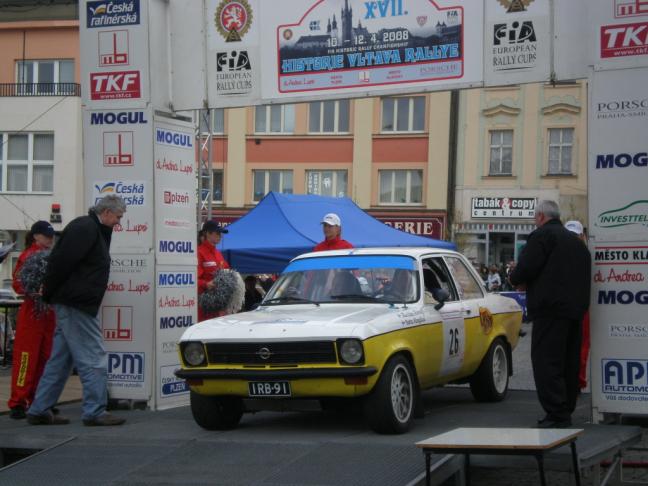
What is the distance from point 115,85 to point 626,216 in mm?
5411

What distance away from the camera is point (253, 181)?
45.1m

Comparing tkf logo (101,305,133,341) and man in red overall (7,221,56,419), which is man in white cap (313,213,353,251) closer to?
tkf logo (101,305,133,341)

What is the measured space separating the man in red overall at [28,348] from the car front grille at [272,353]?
6.86 ft

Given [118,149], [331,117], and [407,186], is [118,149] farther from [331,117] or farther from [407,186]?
[331,117]

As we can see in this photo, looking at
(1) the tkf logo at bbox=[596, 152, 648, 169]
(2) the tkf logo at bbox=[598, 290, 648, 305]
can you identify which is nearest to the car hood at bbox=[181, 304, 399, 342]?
(2) the tkf logo at bbox=[598, 290, 648, 305]

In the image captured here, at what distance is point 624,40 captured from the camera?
9.01 meters

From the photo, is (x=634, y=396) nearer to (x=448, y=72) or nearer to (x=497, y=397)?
(x=497, y=397)

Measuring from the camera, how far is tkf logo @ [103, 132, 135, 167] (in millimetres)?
10906

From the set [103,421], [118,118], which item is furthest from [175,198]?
[103,421]

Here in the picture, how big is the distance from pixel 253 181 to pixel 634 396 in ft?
120

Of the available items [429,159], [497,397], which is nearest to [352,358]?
[497,397]

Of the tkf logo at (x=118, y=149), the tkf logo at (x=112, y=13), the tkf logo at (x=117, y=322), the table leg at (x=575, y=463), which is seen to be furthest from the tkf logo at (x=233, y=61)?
the table leg at (x=575, y=463)

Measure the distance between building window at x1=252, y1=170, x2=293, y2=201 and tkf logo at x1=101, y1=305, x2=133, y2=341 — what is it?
33986 millimetres

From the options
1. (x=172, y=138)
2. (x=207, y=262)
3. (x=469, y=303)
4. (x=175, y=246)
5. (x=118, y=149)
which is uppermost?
(x=172, y=138)
